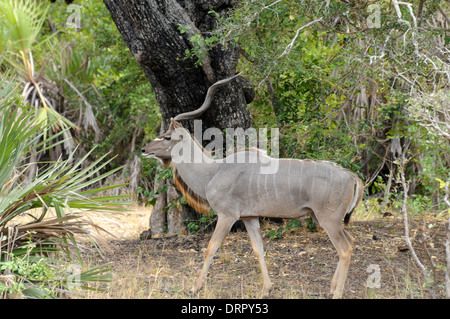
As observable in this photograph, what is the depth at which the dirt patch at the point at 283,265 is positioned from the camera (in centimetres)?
480

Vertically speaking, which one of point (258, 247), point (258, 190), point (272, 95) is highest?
point (272, 95)

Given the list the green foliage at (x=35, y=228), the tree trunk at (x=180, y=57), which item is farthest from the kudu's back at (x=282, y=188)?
the tree trunk at (x=180, y=57)

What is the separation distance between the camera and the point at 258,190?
5074mm

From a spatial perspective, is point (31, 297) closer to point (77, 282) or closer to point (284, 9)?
point (77, 282)

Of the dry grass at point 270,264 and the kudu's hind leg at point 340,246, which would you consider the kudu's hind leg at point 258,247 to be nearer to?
the dry grass at point 270,264

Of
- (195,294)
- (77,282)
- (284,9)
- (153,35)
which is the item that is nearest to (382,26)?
(284,9)

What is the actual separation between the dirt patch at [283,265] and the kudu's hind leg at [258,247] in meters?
0.09

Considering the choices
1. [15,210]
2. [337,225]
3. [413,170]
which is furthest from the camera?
[413,170]

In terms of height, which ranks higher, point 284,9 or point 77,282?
point 284,9

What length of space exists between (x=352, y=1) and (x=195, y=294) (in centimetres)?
320

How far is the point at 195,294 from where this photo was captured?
4.80 m

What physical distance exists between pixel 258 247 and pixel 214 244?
1.40 feet

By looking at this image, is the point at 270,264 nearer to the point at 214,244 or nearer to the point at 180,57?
the point at 214,244

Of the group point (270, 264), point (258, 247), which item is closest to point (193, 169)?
point (258, 247)
